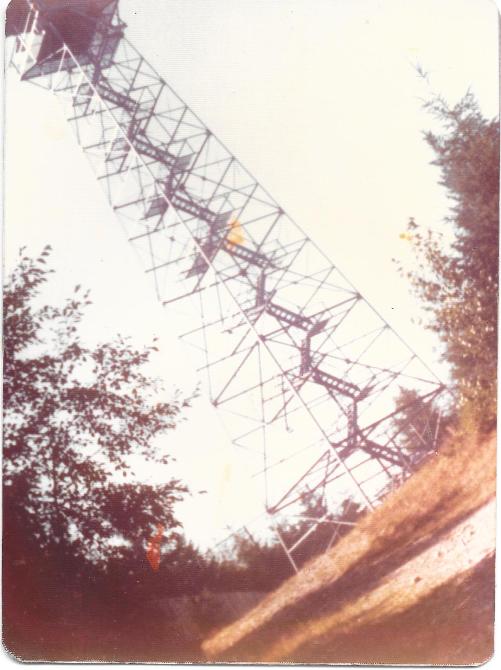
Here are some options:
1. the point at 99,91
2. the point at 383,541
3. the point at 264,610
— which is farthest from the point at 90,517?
the point at 99,91

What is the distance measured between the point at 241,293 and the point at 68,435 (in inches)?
56.8

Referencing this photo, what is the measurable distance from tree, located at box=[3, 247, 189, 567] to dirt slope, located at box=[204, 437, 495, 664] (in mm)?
928

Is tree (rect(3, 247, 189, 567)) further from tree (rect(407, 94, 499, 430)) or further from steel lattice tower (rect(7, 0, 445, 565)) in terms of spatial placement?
tree (rect(407, 94, 499, 430))

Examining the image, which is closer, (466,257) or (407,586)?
(407,586)

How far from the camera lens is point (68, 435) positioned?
11.8 feet

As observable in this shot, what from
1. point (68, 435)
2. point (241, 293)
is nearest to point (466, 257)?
point (241, 293)

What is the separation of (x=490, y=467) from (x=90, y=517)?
8.08ft

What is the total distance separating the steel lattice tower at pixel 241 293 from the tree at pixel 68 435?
48cm

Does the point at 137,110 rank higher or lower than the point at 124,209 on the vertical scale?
higher

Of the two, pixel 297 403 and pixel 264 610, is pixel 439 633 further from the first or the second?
pixel 297 403

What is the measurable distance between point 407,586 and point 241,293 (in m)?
2.01

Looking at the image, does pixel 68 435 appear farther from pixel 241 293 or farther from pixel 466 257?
pixel 466 257

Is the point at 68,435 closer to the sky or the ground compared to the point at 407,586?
closer to the sky

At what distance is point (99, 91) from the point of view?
3.72 meters
